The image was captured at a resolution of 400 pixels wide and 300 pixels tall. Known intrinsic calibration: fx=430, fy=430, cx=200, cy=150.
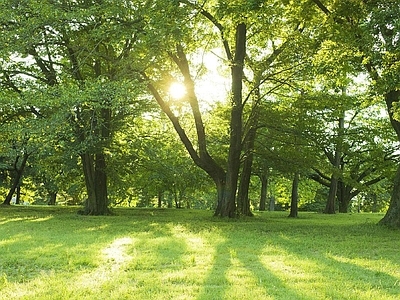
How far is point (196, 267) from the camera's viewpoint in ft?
20.5

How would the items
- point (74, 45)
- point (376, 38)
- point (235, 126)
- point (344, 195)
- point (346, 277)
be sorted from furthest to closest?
point (344, 195), point (235, 126), point (74, 45), point (376, 38), point (346, 277)

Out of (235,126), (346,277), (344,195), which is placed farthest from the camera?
(344,195)

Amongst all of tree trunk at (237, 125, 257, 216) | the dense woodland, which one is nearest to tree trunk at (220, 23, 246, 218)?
the dense woodland

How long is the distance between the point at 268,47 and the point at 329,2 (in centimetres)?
625

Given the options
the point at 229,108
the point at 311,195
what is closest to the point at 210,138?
the point at 229,108

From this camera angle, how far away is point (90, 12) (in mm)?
12805

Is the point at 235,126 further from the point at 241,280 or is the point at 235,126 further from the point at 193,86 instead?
the point at 241,280

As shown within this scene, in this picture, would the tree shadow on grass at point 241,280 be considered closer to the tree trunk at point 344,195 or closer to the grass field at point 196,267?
the grass field at point 196,267

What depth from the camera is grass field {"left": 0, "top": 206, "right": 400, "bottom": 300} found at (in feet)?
15.8

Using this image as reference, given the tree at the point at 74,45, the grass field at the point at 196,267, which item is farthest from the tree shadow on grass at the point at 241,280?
the tree at the point at 74,45

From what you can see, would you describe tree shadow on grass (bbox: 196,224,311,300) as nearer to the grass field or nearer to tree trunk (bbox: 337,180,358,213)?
the grass field

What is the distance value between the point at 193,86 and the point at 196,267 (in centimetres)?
1176

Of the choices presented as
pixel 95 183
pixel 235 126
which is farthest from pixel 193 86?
pixel 95 183

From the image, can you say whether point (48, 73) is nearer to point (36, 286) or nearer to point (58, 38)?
point (58, 38)
